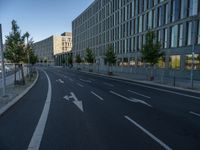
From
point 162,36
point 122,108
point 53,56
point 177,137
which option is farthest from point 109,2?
point 53,56

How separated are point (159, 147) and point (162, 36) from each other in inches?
1311

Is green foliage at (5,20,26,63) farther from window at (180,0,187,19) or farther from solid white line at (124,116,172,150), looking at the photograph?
window at (180,0,187,19)

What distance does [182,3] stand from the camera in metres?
31.2

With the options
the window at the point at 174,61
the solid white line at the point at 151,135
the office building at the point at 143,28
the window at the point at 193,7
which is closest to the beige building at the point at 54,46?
the office building at the point at 143,28

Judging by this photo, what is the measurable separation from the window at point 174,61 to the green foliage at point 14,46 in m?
23.5

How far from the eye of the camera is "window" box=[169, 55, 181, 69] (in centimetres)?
3163

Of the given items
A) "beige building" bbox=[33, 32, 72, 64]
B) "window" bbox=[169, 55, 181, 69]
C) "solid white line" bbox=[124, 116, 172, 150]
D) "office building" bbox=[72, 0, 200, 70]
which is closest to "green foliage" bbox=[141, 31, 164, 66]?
"office building" bbox=[72, 0, 200, 70]

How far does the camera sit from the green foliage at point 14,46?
2005cm

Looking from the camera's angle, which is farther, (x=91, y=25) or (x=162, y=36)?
(x=91, y=25)

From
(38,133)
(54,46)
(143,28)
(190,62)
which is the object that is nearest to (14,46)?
(38,133)

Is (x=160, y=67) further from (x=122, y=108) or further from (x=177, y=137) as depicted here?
→ (x=177, y=137)

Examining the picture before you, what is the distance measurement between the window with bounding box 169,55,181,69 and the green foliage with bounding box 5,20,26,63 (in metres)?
23.5

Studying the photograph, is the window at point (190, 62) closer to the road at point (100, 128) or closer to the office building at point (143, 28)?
the office building at point (143, 28)

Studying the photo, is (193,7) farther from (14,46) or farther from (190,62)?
(14,46)
